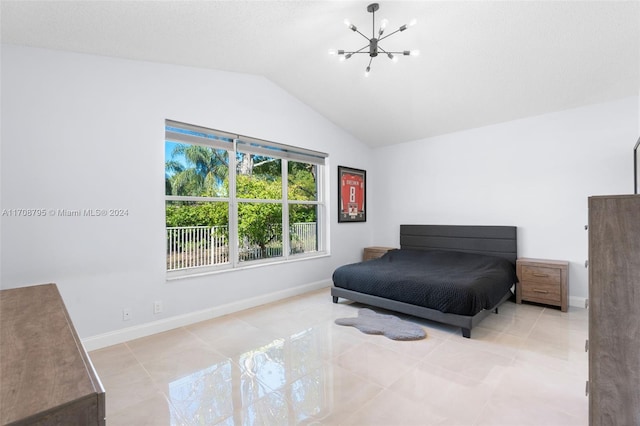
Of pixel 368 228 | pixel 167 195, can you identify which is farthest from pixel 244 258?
pixel 368 228

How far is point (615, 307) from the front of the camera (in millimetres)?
1396

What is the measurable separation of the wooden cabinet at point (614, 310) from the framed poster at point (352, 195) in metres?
3.78

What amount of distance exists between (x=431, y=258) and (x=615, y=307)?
9.76ft

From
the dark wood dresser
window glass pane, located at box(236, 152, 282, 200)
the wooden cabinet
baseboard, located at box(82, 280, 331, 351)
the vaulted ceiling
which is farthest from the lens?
window glass pane, located at box(236, 152, 282, 200)

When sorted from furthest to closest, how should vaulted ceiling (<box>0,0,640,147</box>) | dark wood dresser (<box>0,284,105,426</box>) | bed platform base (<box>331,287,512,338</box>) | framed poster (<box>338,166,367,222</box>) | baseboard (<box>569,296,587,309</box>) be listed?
1. framed poster (<box>338,166,367,222</box>)
2. baseboard (<box>569,296,587,309</box>)
3. bed platform base (<box>331,287,512,338</box>)
4. vaulted ceiling (<box>0,0,640,147</box>)
5. dark wood dresser (<box>0,284,105,426</box>)

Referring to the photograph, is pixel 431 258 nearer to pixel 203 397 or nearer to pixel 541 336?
pixel 541 336

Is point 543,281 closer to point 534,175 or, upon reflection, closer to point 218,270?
point 534,175

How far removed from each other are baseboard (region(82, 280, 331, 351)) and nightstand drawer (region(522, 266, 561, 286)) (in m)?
2.97

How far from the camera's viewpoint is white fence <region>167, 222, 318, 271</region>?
3.39m

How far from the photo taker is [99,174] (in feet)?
9.05

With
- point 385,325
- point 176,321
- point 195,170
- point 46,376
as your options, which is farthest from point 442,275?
point 46,376

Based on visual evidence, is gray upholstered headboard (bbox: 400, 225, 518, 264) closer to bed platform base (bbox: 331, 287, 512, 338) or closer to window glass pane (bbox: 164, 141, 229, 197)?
bed platform base (bbox: 331, 287, 512, 338)

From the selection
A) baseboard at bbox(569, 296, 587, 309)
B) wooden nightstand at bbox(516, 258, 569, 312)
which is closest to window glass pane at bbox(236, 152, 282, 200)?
wooden nightstand at bbox(516, 258, 569, 312)

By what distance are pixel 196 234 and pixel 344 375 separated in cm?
232
